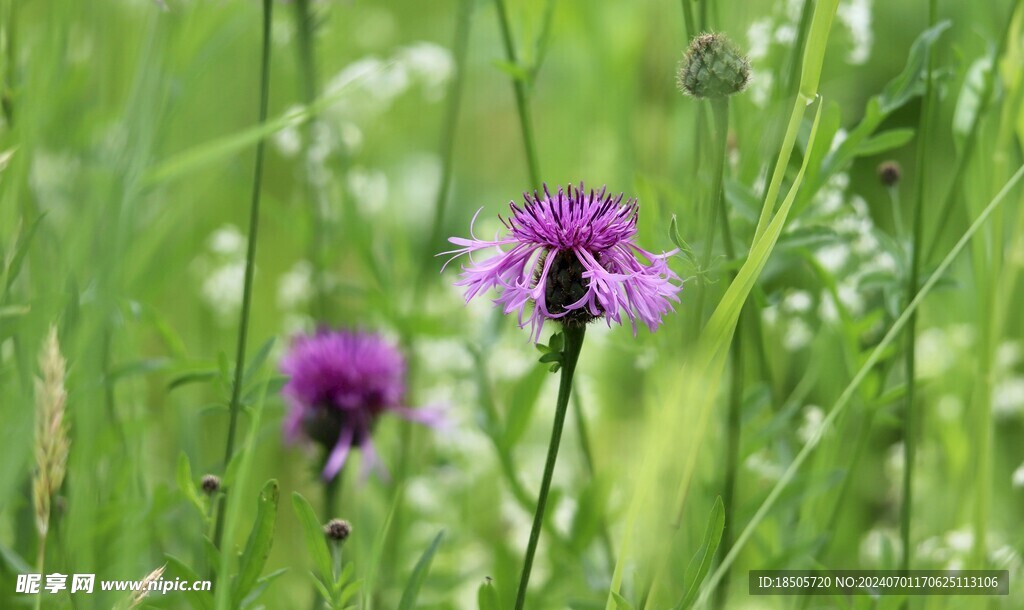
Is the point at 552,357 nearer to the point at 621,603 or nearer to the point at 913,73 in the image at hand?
the point at 621,603

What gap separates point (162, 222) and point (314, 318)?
16.9 inches

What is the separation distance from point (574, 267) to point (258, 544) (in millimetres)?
336

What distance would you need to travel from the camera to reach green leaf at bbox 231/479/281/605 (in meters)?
0.78

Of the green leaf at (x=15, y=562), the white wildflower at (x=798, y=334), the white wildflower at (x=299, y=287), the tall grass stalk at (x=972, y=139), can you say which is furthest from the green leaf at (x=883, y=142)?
the white wildflower at (x=299, y=287)

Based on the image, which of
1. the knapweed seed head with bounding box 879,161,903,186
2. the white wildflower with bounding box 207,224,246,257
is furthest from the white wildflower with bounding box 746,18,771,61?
the white wildflower with bounding box 207,224,246,257

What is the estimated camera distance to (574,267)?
79cm

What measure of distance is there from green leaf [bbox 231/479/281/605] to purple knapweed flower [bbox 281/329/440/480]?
20.1 inches

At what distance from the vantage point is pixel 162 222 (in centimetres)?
128

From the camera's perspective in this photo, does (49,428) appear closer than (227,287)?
Yes

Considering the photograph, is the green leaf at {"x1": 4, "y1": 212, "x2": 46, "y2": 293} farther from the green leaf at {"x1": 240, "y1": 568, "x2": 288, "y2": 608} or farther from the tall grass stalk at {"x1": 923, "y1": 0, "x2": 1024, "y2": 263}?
the tall grass stalk at {"x1": 923, "y1": 0, "x2": 1024, "y2": 263}

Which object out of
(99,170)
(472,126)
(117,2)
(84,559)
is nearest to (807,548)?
(84,559)

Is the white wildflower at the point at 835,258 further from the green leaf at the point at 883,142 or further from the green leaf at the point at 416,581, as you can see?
the green leaf at the point at 416,581

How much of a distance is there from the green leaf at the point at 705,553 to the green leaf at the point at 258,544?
1.05 feet

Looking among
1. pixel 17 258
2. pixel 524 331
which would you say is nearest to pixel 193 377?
pixel 17 258
